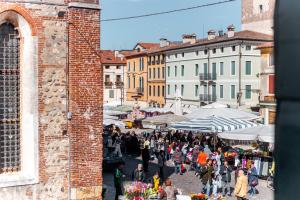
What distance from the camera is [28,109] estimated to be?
11383 millimetres

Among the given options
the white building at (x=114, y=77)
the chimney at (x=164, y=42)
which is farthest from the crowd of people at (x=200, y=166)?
the white building at (x=114, y=77)

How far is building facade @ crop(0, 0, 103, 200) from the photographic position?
36.9 feet

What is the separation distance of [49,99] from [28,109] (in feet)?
1.79

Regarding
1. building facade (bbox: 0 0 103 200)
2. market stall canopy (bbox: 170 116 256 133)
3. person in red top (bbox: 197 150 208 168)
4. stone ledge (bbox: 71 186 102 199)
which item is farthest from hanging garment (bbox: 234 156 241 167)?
building facade (bbox: 0 0 103 200)

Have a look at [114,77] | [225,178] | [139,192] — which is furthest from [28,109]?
[114,77]

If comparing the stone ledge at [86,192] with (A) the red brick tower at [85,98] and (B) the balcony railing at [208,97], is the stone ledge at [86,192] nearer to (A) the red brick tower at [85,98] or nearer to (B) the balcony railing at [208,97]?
(A) the red brick tower at [85,98]

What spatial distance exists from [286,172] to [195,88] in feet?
196

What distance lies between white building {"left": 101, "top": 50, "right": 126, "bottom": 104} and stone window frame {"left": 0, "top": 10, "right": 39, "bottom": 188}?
71.5 m

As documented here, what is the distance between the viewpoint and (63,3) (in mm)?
11562

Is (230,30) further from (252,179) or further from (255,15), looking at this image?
(252,179)

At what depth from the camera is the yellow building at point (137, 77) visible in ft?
244

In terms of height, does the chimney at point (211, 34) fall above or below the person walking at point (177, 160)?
above

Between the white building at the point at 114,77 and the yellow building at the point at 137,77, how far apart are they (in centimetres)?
297

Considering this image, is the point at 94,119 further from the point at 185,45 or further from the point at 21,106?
the point at 185,45
